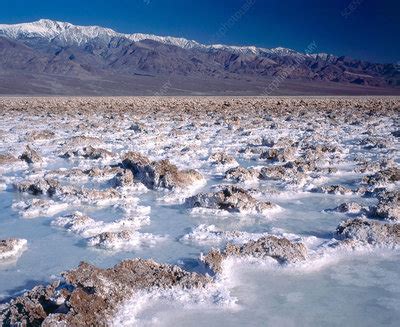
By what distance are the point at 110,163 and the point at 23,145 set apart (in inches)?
137

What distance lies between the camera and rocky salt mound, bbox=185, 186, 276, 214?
5598 mm

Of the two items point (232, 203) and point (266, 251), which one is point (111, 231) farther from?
point (266, 251)

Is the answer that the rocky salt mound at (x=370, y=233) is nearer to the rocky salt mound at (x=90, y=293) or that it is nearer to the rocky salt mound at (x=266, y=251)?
the rocky salt mound at (x=266, y=251)

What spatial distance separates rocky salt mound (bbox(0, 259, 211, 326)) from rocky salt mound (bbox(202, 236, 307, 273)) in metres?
0.38

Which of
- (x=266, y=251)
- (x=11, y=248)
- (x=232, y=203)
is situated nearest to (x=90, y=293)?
(x=11, y=248)

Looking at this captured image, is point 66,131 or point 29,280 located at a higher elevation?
point 66,131

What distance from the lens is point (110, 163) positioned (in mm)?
8945

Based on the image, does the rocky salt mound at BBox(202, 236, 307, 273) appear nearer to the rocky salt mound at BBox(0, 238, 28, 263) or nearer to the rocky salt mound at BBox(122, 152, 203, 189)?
the rocky salt mound at BBox(0, 238, 28, 263)

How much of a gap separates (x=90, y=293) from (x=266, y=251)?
1.61 metres

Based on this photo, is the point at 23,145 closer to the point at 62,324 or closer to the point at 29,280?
the point at 29,280

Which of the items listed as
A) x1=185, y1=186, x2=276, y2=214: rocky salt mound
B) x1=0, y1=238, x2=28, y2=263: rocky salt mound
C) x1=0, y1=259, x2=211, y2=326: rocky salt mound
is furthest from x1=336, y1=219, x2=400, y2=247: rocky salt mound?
x1=0, y1=238, x2=28, y2=263: rocky salt mound

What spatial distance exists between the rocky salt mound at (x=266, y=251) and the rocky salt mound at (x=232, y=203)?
4.30ft

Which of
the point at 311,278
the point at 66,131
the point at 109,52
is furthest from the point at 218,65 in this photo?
the point at 311,278

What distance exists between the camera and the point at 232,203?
5602 millimetres
